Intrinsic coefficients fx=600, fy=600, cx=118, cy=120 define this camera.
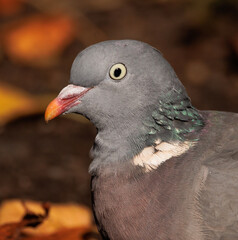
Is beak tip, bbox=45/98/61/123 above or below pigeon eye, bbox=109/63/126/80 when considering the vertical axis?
below

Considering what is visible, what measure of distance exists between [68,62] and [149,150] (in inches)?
142

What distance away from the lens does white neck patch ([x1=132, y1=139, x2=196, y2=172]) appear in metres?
3.46

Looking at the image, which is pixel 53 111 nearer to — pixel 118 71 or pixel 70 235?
pixel 118 71

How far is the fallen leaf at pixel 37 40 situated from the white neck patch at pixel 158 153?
3.44 m

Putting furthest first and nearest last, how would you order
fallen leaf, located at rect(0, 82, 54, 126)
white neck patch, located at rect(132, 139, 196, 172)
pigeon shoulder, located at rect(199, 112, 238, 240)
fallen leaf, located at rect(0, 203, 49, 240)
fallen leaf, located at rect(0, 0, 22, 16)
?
fallen leaf, located at rect(0, 0, 22, 16), fallen leaf, located at rect(0, 82, 54, 126), fallen leaf, located at rect(0, 203, 49, 240), white neck patch, located at rect(132, 139, 196, 172), pigeon shoulder, located at rect(199, 112, 238, 240)

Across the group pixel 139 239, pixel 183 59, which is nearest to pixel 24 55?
pixel 183 59

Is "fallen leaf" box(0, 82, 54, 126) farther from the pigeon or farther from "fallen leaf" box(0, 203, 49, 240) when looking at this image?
the pigeon

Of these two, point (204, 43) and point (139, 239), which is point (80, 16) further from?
point (139, 239)

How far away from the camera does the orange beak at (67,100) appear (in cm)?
343

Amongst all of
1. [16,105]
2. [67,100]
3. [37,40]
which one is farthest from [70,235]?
[37,40]

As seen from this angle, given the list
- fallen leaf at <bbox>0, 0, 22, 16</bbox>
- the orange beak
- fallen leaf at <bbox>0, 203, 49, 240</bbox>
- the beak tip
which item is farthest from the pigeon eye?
fallen leaf at <bbox>0, 0, 22, 16</bbox>

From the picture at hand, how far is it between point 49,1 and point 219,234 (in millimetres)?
5349

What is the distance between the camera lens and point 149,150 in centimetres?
350

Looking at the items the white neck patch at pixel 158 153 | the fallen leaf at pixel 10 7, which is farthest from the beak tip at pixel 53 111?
the fallen leaf at pixel 10 7
